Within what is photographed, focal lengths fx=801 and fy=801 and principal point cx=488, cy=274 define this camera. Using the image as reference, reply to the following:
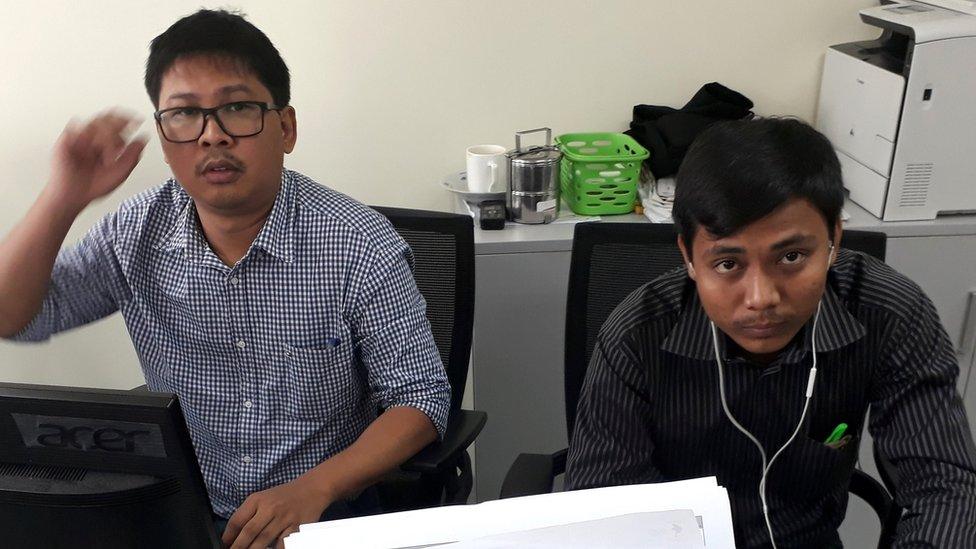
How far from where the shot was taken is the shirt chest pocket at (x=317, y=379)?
134 centimetres

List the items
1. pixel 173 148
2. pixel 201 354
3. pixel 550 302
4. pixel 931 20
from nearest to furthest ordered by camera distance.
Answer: pixel 173 148 → pixel 201 354 → pixel 931 20 → pixel 550 302

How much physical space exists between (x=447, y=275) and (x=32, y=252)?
68cm

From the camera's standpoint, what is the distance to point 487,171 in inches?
82.9

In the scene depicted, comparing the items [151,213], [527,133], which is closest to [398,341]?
[151,213]

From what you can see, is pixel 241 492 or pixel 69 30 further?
pixel 69 30

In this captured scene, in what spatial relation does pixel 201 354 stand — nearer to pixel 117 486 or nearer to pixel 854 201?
pixel 117 486

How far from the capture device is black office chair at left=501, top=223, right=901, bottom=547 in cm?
129

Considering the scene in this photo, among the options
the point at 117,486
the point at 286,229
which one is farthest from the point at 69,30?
the point at 117,486

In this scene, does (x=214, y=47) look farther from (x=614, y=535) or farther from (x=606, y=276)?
(x=614, y=535)

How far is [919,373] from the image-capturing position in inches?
43.3

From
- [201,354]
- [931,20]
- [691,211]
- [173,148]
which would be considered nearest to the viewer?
[691,211]

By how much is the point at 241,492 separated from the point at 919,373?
1081mm


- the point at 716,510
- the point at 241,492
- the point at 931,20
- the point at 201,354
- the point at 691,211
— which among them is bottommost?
the point at 241,492

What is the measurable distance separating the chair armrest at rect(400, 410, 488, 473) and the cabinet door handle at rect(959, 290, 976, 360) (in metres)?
1.34
